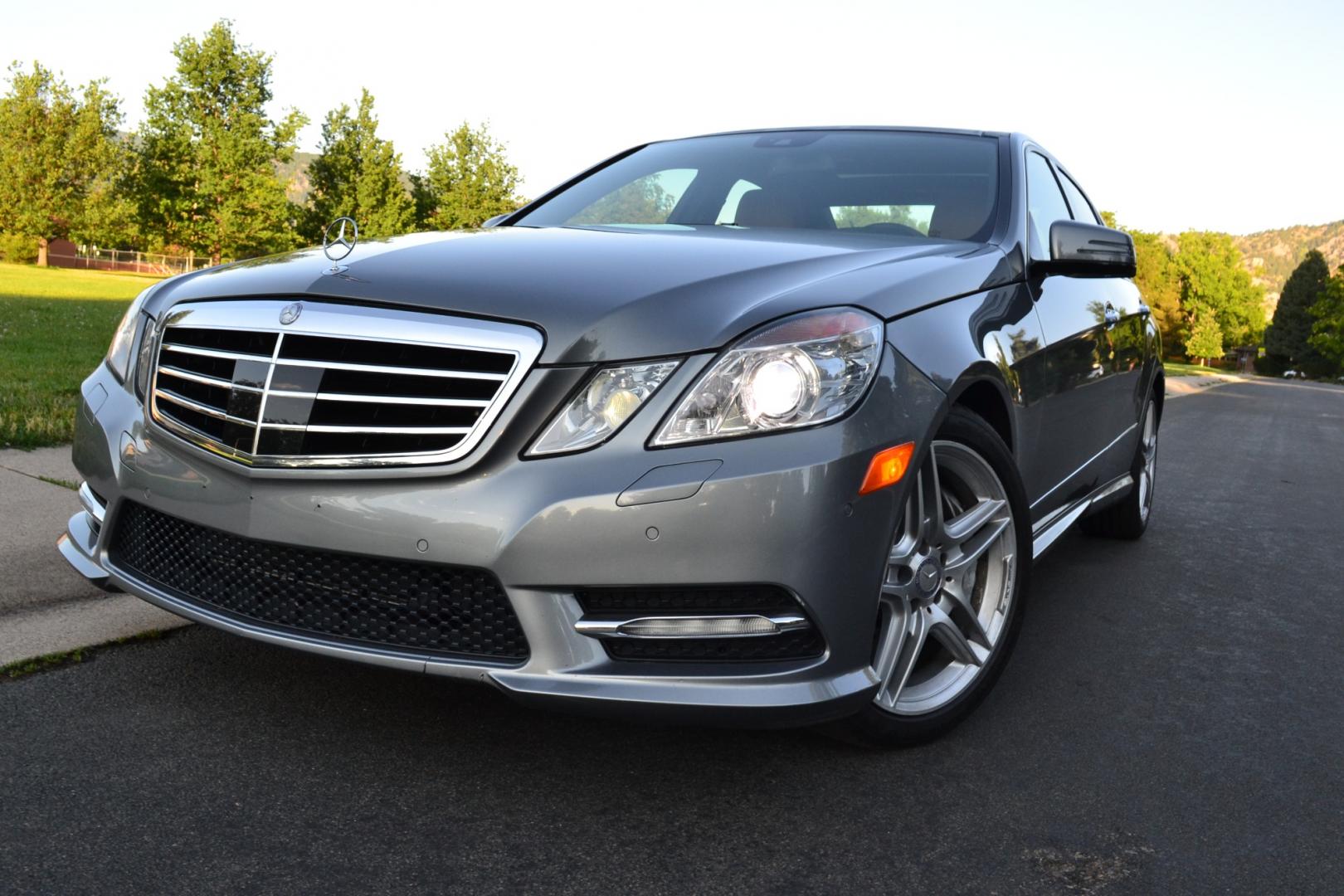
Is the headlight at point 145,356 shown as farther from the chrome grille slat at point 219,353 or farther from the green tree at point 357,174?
the green tree at point 357,174

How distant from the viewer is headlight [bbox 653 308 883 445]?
2.28 metres

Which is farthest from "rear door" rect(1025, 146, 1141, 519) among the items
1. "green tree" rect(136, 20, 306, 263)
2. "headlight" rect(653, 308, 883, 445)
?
"green tree" rect(136, 20, 306, 263)

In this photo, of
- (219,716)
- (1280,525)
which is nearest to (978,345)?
(219,716)

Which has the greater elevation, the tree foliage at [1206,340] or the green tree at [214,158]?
the green tree at [214,158]

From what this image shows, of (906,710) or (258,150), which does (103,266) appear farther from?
(906,710)

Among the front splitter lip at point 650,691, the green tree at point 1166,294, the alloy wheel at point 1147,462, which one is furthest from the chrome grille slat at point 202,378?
the green tree at point 1166,294

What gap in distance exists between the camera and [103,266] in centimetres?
8231

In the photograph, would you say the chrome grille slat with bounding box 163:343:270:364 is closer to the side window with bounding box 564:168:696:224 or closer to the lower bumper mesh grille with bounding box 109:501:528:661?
the lower bumper mesh grille with bounding box 109:501:528:661

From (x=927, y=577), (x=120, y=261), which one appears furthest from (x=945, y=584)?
(x=120, y=261)

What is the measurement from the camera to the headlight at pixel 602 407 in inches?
88.9

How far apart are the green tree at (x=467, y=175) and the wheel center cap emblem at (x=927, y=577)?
183 ft

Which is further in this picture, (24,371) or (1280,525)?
(24,371)

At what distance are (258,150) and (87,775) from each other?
5425 cm

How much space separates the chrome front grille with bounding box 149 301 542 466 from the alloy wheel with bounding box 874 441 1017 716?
3.01 feet
